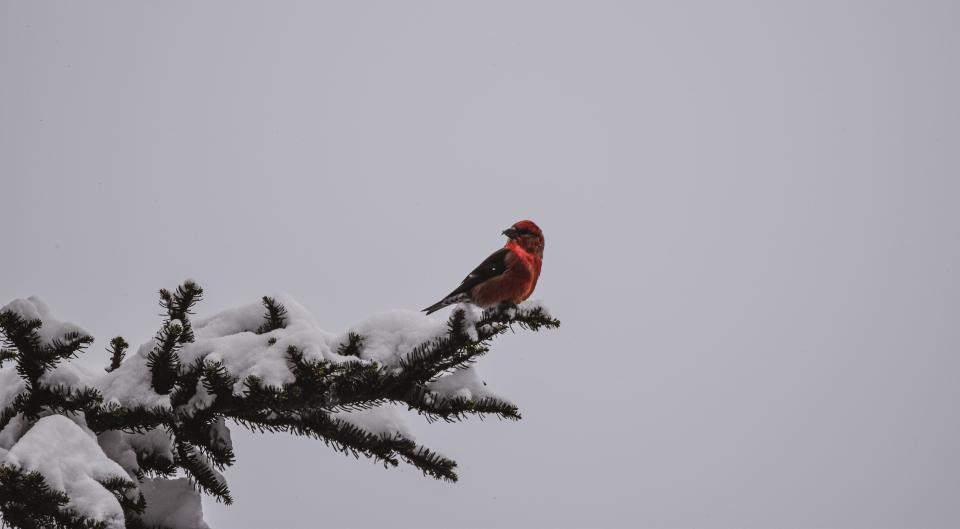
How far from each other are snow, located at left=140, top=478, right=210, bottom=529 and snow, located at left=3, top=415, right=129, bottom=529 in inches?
24.3

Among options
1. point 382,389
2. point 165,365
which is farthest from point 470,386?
point 165,365

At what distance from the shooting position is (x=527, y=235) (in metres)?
5.21

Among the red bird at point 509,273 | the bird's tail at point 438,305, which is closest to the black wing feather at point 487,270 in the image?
the red bird at point 509,273

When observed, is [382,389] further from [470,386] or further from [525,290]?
[525,290]

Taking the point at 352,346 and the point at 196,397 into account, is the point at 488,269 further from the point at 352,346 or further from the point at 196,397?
the point at 196,397

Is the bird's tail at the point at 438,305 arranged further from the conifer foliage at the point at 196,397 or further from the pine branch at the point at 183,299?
the pine branch at the point at 183,299

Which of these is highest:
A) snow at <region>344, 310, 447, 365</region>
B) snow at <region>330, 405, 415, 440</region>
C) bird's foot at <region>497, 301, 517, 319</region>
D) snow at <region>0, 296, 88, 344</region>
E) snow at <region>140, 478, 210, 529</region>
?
bird's foot at <region>497, 301, 517, 319</region>

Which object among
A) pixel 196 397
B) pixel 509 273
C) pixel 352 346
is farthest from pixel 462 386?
pixel 509 273

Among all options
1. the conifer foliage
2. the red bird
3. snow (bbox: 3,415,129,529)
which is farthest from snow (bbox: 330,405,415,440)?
the red bird

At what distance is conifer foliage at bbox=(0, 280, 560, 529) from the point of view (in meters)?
2.02

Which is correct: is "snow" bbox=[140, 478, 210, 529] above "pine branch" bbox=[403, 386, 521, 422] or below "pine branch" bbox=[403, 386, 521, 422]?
below

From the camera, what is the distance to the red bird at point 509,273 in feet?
15.9

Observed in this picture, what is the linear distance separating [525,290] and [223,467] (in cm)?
250

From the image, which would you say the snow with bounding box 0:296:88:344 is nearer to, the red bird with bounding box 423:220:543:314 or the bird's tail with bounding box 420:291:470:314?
the red bird with bounding box 423:220:543:314
